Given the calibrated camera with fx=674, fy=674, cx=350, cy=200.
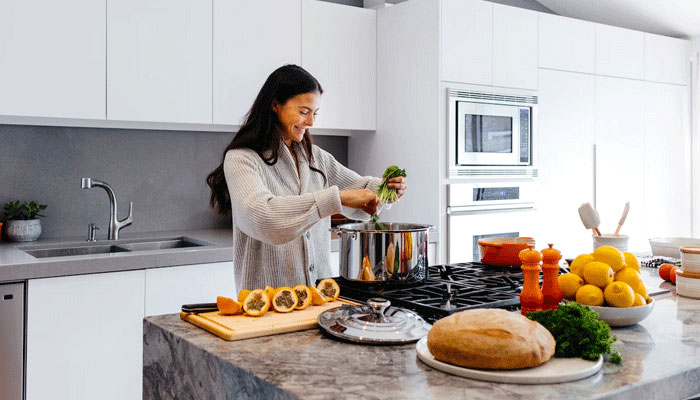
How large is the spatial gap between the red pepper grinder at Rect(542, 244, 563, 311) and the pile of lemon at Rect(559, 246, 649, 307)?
8cm

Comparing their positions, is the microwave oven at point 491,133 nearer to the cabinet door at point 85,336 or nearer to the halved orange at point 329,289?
the cabinet door at point 85,336

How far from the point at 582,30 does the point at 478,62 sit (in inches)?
39.8

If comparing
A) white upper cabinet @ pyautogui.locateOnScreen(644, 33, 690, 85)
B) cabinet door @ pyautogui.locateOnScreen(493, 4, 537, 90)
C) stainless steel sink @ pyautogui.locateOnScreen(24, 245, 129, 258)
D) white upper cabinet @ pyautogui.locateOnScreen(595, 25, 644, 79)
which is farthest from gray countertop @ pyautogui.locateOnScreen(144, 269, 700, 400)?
white upper cabinet @ pyautogui.locateOnScreen(644, 33, 690, 85)

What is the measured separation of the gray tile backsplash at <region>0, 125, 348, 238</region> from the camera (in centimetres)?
317

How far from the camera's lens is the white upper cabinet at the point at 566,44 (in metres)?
4.05

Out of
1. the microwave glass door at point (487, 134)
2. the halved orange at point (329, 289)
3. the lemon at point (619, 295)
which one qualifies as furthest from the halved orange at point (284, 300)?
the microwave glass door at point (487, 134)

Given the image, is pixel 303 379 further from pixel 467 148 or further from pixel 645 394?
pixel 467 148

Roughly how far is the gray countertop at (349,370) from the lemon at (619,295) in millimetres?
63

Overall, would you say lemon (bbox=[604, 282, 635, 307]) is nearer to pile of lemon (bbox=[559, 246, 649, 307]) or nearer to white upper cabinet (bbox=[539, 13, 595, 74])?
pile of lemon (bbox=[559, 246, 649, 307])

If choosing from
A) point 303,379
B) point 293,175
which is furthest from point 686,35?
point 303,379

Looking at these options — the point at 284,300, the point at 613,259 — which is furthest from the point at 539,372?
the point at 284,300

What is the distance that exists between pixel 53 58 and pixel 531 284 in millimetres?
2260

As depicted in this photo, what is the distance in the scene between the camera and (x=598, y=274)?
1591 mm

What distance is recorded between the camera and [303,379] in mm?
1169
